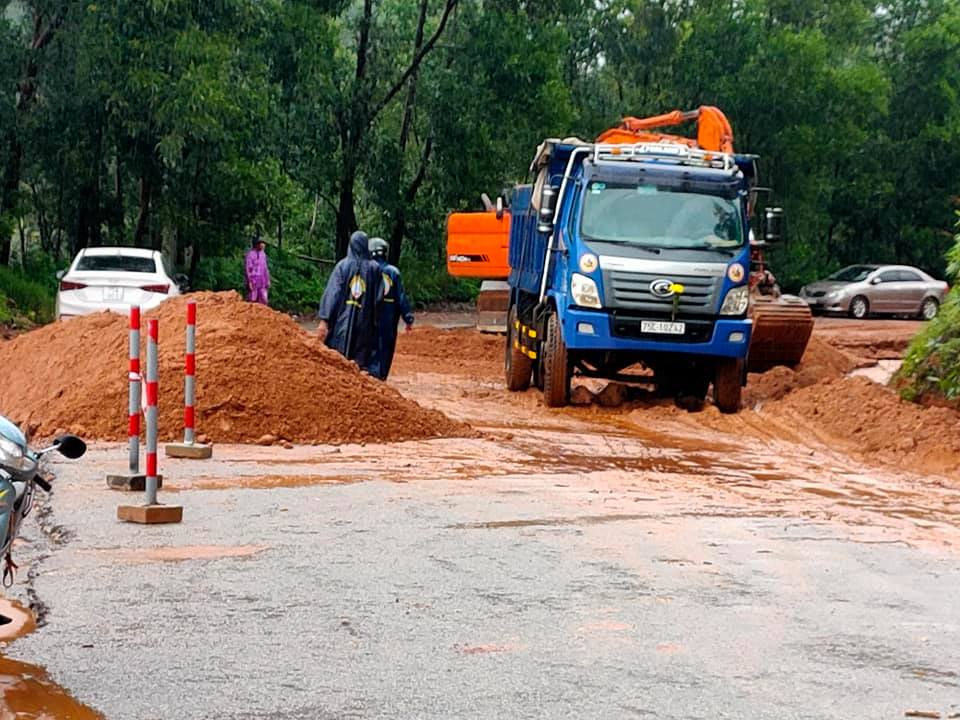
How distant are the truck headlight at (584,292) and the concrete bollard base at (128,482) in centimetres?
782

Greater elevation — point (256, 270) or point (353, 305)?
point (353, 305)

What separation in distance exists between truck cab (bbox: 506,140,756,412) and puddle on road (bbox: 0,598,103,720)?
1211 cm

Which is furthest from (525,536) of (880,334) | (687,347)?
(880,334)

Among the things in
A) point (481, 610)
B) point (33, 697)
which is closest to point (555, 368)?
point (481, 610)

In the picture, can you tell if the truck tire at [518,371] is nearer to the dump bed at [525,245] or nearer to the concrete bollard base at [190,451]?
the dump bed at [525,245]

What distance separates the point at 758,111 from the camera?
50812 millimetres

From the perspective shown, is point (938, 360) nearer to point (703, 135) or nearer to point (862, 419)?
point (862, 419)

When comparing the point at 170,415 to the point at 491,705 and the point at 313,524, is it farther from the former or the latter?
the point at 491,705

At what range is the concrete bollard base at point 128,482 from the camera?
10930mm

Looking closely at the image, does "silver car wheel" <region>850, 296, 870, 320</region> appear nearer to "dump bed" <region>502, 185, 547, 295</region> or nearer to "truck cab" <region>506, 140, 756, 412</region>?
"dump bed" <region>502, 185, 547, 295</region>

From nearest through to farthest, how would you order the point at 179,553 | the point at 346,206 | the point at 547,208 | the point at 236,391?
the point at 179,553
the point at 236,391
the point at 547,208
the point at 346,206

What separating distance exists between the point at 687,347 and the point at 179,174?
1866 cm

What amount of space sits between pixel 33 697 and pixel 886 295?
128ft

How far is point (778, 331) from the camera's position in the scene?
22.4 m
